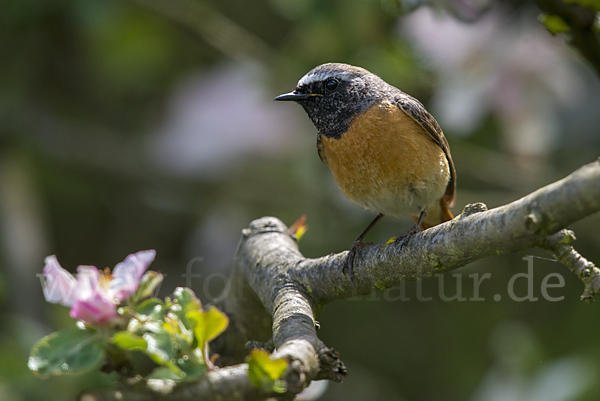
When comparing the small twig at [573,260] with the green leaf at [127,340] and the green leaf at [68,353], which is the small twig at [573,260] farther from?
the green leaf at [68,353]

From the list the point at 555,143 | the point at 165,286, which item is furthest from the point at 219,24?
the point at 555,143

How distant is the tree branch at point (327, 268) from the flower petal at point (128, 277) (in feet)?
1.18

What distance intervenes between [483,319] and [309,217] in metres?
2.20

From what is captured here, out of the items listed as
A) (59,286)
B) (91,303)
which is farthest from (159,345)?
(59,286)

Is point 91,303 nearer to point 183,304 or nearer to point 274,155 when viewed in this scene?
point 183,304

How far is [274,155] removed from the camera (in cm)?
589

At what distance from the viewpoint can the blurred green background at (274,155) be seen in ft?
14.5

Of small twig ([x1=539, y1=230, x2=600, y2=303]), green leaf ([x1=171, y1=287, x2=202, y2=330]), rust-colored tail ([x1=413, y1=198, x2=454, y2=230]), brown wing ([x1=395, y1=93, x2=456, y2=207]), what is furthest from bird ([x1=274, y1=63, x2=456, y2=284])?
green leaf ([x1=171, y1=287, x2=202, y2=330])

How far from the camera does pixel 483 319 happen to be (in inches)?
234

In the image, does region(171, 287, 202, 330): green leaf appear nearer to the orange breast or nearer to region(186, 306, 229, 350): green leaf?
region(186, 306, 229, 350): green leaf

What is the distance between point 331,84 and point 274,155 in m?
2.55

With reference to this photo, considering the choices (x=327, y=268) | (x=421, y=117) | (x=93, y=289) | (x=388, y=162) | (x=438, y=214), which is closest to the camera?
(x=93, y=289)

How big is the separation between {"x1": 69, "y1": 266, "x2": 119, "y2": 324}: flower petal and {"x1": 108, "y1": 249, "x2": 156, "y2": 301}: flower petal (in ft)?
0.12

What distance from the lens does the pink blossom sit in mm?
1610
